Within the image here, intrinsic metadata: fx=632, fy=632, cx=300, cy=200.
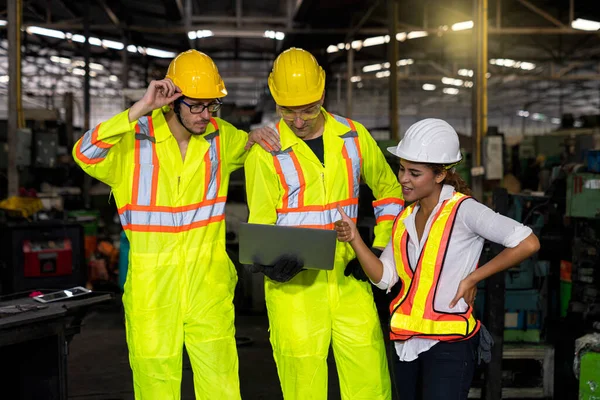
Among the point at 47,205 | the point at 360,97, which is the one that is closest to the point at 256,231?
the point at 47,205

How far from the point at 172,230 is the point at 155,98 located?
0.57 m

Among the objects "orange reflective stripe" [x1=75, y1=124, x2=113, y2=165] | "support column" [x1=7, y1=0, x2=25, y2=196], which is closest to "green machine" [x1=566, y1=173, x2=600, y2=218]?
"orange reflective stripe" [x1=75, y1=124, x2=113, y2=165]

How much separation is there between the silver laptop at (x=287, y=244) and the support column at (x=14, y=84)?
17.4 ft

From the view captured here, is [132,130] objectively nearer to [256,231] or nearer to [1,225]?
[256,231]

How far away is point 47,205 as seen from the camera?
30.1ft

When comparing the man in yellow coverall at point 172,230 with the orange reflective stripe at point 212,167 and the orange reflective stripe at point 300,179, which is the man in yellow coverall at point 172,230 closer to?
the orange reflective stripe at point 212,167

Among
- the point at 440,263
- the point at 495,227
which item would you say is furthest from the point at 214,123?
the point at 495,227

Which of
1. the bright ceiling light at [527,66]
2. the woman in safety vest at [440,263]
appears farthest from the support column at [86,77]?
the bright ceiling light at [527,66]

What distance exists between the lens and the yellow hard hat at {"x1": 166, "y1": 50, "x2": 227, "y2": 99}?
282 centimetres

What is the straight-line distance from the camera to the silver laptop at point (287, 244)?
252 centimetres

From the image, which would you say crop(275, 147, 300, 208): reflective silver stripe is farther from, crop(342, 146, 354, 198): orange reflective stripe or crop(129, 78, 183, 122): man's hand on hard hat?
crop(129, 78, 183, 122): man's hand on hard hat

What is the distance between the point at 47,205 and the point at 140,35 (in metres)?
7.51

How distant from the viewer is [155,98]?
269 cm

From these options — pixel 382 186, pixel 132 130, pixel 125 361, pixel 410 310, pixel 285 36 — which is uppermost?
pixel 285 36
